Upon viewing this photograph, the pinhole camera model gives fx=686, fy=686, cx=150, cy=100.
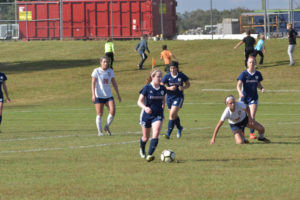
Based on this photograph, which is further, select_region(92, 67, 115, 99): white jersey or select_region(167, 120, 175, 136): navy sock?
select_region(92, 67, 115, 99): white jersey

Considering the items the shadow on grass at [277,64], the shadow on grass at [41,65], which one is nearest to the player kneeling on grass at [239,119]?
the shadow on grass at [277,64]

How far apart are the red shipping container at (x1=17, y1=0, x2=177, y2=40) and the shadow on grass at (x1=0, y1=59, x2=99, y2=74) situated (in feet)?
29.2

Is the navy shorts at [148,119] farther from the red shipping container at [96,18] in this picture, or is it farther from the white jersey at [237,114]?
the red shipping container at [96,18]

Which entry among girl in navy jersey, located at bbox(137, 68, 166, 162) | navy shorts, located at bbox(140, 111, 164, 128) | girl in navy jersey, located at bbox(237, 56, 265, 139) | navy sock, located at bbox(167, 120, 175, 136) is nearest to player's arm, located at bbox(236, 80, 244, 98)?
girl in navy jersey, located at bbox(237, 56, 265, 139)

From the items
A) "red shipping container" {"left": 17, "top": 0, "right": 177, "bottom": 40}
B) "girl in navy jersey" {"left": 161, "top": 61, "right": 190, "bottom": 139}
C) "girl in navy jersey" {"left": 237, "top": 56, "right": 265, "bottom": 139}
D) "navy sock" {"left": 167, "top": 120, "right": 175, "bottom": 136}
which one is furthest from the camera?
"red shipping container" {"left": 17, "top": 0, "right": 177, "bottom": 40}

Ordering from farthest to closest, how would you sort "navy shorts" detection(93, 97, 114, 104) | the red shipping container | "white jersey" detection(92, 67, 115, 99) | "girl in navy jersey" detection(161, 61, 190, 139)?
the red shipping container → "navy shorts" detection(93, 97, 114, 104) → "white jersey" detection(92, 67, 115, 99) → "girl in navy jersey" detection(161, 61, 190, 139)

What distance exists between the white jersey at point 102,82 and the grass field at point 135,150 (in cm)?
122

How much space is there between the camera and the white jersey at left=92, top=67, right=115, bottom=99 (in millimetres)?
18578

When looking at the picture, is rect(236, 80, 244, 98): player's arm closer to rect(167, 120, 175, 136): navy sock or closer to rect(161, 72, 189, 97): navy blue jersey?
rect(161, 72, 189, 97): navy blue jersey

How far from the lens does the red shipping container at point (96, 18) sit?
63.3m

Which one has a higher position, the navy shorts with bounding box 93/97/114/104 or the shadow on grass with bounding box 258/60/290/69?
the shadow on grass with bounding box 258/60/290/69

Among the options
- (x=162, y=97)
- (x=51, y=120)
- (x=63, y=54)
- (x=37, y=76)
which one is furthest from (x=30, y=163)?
(x=63, y=54)

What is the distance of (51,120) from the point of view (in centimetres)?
2577

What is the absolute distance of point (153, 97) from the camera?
532 inches
